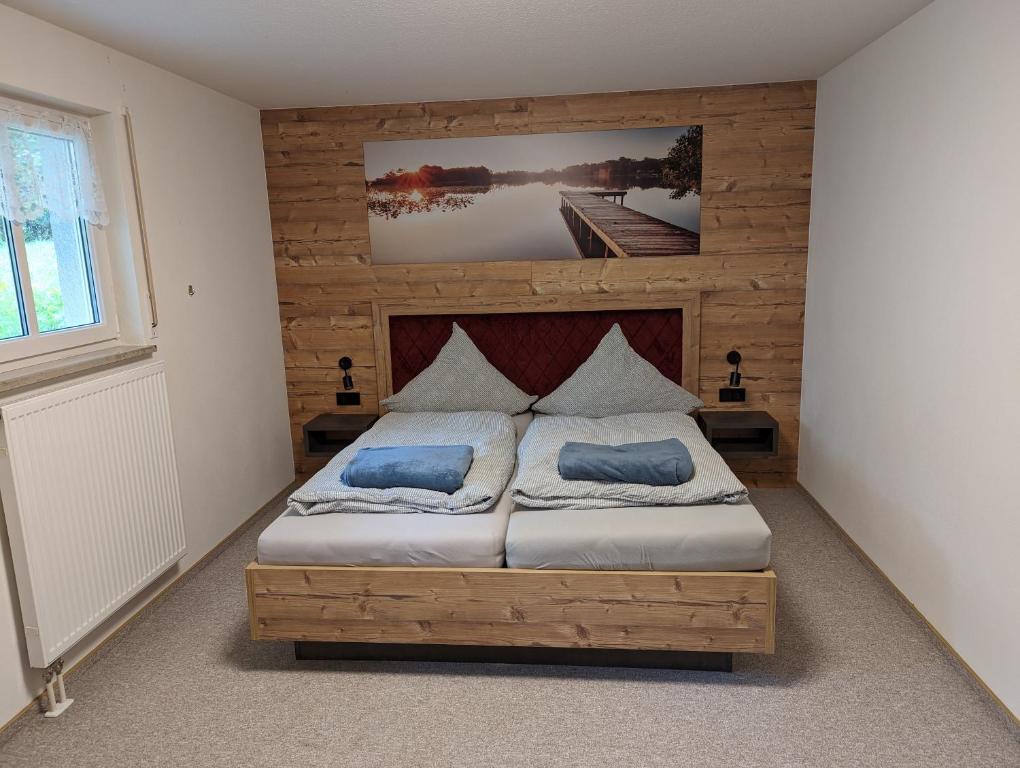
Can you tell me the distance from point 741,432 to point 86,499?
3487 mm

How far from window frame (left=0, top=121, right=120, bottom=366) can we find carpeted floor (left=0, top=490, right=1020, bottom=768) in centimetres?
124

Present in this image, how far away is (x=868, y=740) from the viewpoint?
2285mm

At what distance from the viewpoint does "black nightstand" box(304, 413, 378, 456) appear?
4.47 meters

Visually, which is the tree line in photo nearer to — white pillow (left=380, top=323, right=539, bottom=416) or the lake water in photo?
the lake water in photo

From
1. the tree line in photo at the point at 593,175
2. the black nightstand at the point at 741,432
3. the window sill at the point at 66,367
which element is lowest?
the black nightstand at the point at 741,432

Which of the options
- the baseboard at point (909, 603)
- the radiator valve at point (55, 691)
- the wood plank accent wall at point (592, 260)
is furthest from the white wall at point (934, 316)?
the radiator valve at point (55, 691)

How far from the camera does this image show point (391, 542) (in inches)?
106

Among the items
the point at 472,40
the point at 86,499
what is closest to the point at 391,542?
the point at 86,499

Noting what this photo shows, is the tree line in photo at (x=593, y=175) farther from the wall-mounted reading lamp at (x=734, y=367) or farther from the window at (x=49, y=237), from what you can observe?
the window at (x=49, y=237)

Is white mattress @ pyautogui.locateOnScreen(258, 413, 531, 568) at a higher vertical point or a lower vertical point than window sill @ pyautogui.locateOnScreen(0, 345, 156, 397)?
lower

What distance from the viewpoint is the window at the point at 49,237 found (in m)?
2.63

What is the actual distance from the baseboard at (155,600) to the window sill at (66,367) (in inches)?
42.6

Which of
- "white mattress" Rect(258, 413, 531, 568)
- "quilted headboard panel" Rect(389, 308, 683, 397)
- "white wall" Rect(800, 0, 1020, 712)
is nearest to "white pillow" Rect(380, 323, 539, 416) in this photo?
"quilted headboard panel" Rect(389, 308, 683, 397)

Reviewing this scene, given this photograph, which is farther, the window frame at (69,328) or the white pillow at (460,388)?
the white pillow at (460,388)
